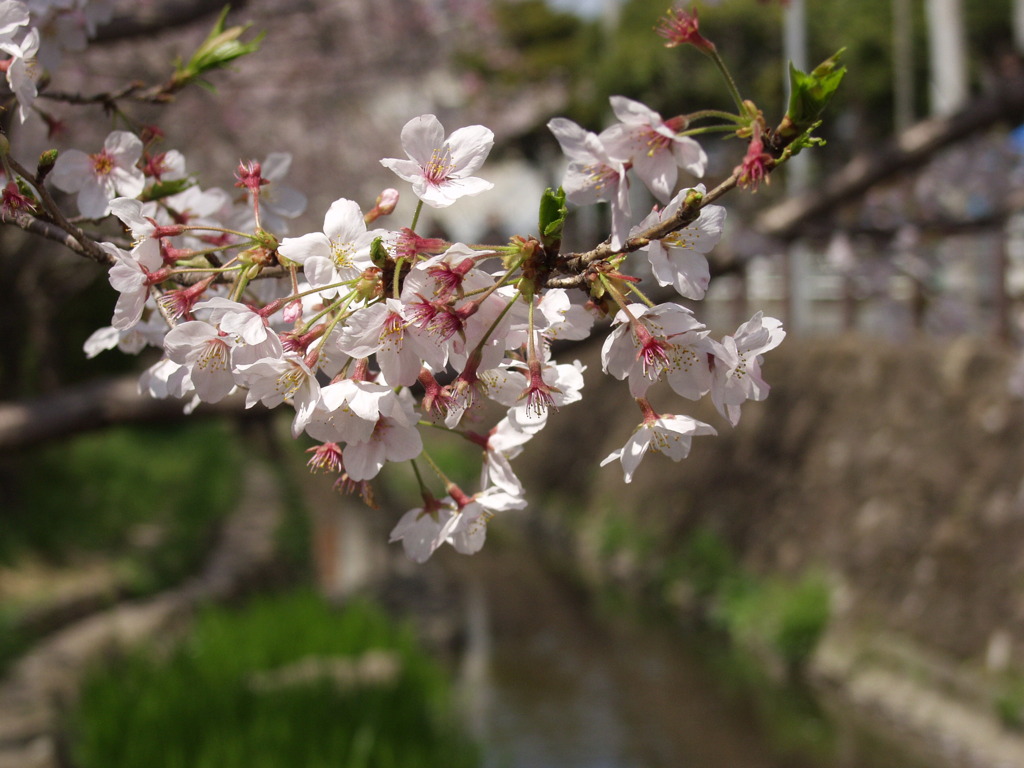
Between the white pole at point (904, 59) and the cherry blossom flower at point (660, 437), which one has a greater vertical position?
the cherry blossom flower at point (660, 437)

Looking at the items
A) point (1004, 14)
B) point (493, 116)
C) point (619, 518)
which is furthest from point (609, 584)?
point (1004, 14)

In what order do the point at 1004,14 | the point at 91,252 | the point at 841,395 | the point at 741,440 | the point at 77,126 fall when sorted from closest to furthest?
the point at 91,252 → the point at 77,126 → the point at 841,395 → the point at 741,440 → the point at 1004,14

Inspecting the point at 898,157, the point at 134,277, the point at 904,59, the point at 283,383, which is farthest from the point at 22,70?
the point at 904,59

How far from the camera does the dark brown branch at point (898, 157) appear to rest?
3.03 metres

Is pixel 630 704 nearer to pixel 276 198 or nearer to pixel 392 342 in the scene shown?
pixel 276 198

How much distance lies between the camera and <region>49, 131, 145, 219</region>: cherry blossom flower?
123cm

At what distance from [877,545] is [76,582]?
5.06m

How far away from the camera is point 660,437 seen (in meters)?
1.00

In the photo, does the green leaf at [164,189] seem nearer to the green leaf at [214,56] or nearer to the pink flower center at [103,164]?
the pink flower center at [103,164]

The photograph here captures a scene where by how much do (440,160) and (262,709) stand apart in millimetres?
3168

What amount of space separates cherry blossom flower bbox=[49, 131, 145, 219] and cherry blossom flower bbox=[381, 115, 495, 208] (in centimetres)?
48

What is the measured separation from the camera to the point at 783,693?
21.4ft

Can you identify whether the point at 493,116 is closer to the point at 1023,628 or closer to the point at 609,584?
the point at 609,584

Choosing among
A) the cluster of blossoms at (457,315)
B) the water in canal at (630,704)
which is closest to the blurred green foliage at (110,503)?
the water in canal at (630,704)
